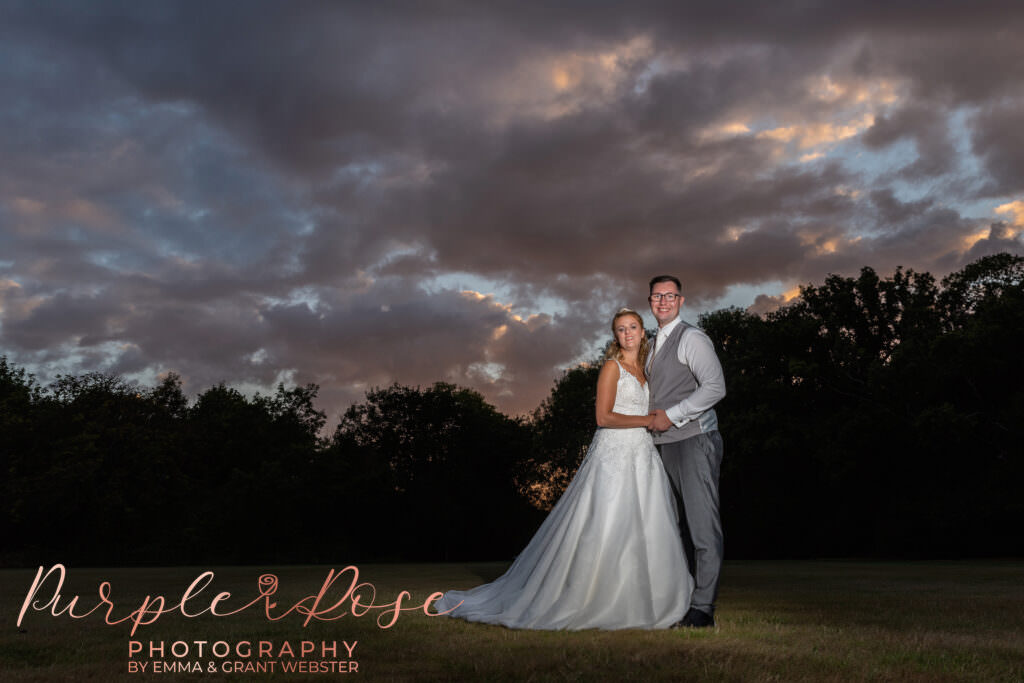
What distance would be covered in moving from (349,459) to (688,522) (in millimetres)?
51077

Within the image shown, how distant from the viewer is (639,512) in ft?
24.1

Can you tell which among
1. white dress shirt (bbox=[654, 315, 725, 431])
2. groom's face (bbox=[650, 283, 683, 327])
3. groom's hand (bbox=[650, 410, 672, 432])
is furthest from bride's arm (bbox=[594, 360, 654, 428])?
groom's face (bbox=[650, 283, 683, 327])

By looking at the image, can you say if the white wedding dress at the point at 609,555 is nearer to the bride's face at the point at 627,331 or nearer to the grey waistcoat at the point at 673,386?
the grey waistcoat at the point at 673,386

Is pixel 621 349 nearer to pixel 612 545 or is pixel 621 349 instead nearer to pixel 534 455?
pixel 612 545

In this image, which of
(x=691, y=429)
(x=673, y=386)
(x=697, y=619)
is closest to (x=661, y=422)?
(x=691, y=429)

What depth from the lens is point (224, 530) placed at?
4728 cm

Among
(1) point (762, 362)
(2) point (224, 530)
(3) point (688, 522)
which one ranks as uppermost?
(1) point (762, 362)

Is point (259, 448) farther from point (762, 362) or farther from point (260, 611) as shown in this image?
point (260, 611)

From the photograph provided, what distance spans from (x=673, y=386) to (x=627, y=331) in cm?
75

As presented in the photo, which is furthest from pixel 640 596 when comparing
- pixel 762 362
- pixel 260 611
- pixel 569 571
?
pixel 762 362

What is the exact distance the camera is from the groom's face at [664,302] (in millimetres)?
7746

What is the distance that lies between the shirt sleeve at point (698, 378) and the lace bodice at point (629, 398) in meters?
0.45

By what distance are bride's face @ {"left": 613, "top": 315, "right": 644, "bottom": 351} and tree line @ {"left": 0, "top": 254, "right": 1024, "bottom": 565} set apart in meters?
30.2

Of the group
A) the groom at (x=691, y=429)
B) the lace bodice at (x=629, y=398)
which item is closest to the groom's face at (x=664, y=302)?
the groom at (x=691, y=429)
